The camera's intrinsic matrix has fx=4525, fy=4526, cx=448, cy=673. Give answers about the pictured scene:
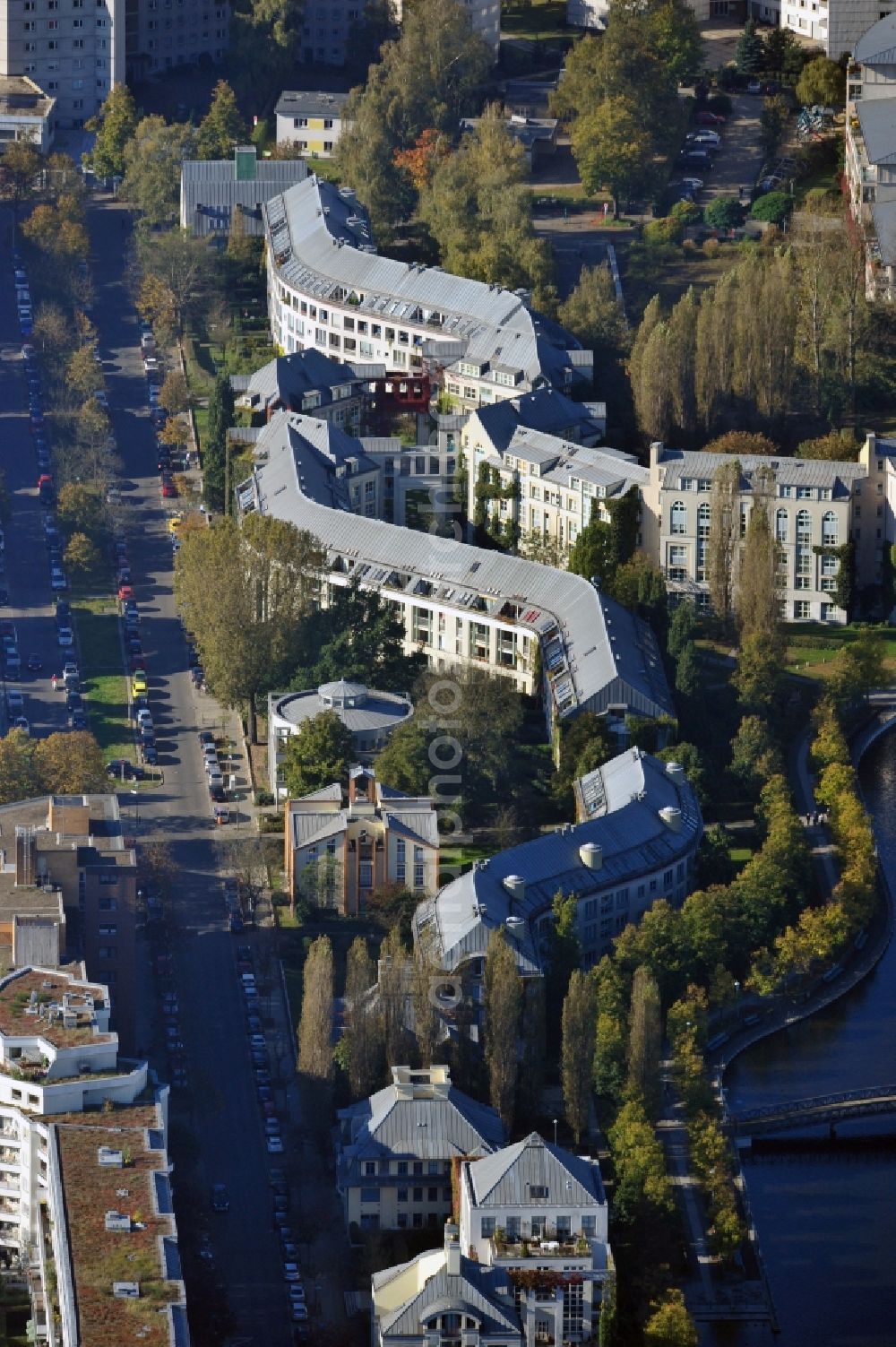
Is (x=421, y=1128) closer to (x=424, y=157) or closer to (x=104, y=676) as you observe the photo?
(x=104, y=676)

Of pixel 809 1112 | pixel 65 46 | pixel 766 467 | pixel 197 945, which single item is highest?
pixel 65 46

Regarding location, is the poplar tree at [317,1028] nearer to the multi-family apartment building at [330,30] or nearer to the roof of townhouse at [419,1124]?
the roof of townhouse at [419,1124]

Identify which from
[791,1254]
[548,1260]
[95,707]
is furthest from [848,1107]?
[95,707]

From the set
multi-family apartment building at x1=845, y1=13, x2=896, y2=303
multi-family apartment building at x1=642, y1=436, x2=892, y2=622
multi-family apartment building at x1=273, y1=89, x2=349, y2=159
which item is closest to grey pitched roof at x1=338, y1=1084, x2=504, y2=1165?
multi-family apartment building at x1=642, y1=436, x2=892, y2=622

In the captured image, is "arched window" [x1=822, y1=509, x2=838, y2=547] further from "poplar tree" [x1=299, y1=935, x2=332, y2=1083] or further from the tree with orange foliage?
"poplar tree" [x1=299, y1=935, x2=332, y2=1083]

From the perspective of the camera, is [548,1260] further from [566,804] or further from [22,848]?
[566,804]

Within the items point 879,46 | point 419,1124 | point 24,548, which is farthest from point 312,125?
point 419,1124
